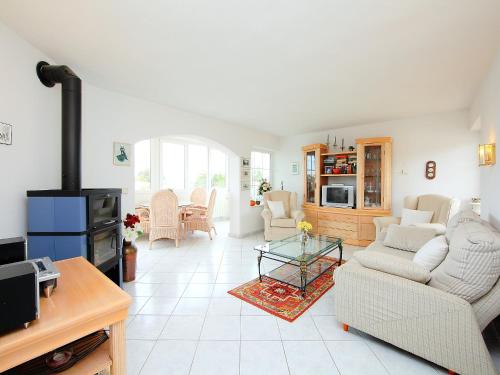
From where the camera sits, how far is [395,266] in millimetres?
1746

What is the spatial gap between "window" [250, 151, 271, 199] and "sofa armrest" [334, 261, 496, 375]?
13.3 ft

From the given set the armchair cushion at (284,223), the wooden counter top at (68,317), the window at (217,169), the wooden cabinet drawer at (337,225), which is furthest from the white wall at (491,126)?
the window at (217,169)

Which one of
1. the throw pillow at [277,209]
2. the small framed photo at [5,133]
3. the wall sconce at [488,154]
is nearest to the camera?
the small framed photo at [5,133]

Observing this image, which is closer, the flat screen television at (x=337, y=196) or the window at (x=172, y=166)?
the flat screen television at (x=337, y=196)

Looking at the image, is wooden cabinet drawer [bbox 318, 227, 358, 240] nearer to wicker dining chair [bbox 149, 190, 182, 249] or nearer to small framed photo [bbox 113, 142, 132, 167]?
wicker dining chair [bbox 149, 190, 182, 249]

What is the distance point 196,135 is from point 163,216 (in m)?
1.60

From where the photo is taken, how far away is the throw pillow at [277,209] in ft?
16.0

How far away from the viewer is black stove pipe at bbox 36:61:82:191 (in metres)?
2.18

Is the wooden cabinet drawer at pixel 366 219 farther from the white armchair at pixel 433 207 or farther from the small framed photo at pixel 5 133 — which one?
the small framed photo at pixel 5 133

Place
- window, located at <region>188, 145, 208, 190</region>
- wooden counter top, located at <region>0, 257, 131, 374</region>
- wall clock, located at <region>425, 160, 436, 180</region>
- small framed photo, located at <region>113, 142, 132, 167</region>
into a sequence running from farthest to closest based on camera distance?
window, located at <region>188, 145, 208, 190</region>, wall clock, located at <region>425, 160, 436, 180</region>, small framed photo, located at <region>113, 142, 132, 167</region>, wooden counter top, located at <region>0, 257, 131, 374</region>

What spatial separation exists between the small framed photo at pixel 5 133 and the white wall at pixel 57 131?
4 cm

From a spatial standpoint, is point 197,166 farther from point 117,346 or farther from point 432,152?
point 117,346

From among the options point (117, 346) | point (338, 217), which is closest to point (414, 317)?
point (117, 346)

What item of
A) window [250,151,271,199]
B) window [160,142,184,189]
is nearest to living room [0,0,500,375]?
window [250,151,271,199]
